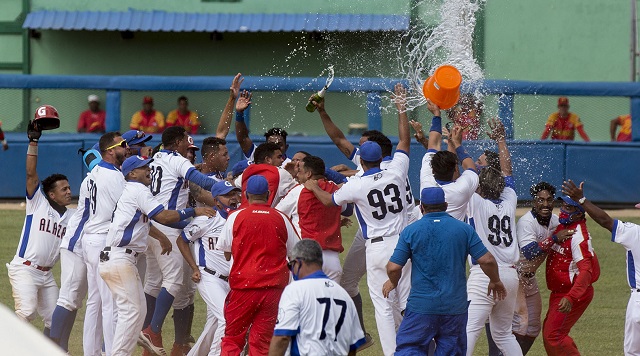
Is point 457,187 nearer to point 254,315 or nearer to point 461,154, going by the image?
point 461,154

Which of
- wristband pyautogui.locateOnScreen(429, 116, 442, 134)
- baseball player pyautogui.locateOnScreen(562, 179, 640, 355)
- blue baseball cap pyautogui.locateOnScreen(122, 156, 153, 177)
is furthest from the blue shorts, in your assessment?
blue baseball cap pyautogui.locateOnScreen(122, 156, 153, 177)

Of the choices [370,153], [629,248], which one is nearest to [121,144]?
[370,153]

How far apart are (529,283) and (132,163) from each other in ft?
12.2

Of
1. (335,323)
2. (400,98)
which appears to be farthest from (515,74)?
(335,323)

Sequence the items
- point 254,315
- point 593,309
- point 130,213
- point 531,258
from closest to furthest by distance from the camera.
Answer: point 254,315 < point 130,213 < point 531,258 < point 593,309

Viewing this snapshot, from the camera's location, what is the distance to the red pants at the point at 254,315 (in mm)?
8008

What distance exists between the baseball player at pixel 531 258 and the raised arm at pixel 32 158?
173 inches

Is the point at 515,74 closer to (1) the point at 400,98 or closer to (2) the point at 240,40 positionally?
(2) the point at 240,40

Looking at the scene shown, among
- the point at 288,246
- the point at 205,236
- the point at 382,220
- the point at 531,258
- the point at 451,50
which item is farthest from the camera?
the point at 451,50

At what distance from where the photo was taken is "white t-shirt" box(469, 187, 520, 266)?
→ 8.86 m

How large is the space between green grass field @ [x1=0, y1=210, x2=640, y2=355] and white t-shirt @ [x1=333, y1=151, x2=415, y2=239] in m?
1.62

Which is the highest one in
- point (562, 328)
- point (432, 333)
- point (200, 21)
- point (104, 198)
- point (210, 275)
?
point (200, 21)

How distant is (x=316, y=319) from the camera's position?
6438mm

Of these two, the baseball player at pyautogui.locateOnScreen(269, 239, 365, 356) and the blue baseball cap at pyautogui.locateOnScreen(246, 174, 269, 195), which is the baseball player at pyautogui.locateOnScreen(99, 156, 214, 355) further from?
the baseball player at pyautogui.locateOnScreen(269, 239, 365, 356)
